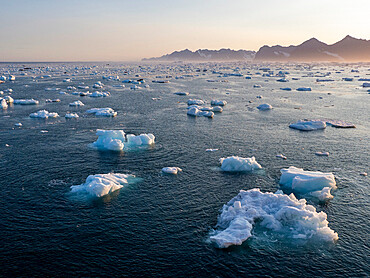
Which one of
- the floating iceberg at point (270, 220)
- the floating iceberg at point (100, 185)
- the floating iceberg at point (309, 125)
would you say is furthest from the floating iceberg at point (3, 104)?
the floating iceberg at point (270, 220)

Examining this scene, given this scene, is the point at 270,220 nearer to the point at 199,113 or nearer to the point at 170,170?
the point at 170,170

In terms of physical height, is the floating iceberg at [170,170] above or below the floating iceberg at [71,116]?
below

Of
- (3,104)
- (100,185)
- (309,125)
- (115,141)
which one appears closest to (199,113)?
(309,125)

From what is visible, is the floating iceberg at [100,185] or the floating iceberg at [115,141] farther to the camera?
the floating iceberg at [115,141]

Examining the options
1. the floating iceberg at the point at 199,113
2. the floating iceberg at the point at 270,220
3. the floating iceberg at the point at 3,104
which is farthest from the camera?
the floating iceberg at the point at 3,104

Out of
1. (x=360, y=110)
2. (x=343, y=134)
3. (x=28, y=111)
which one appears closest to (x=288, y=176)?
(x=343, y=134)

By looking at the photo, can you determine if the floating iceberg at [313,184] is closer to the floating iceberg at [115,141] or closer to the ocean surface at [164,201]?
the ocean surface at [164,201]

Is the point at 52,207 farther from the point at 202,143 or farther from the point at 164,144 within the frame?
the point at 202,143

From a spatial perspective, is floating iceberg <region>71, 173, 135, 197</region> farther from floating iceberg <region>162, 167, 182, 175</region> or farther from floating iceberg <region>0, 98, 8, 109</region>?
floating iceberg <region>0, 98, 8, 109</region>
